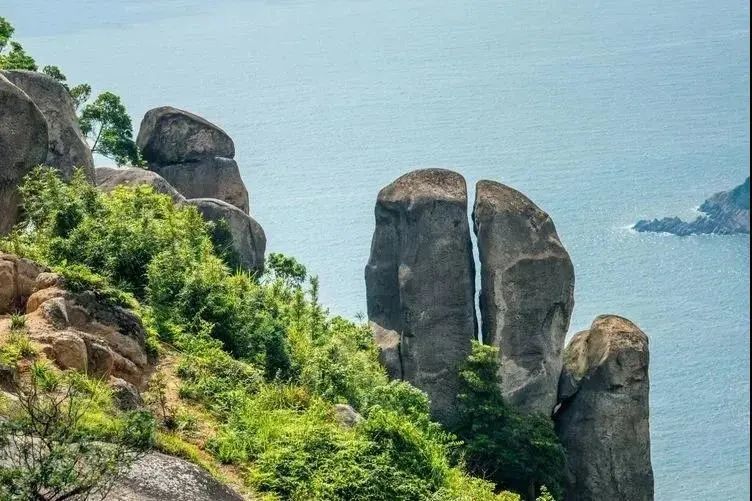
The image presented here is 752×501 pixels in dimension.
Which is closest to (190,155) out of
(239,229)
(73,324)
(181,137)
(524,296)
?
(181,137)

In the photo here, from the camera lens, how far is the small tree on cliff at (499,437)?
35.2m

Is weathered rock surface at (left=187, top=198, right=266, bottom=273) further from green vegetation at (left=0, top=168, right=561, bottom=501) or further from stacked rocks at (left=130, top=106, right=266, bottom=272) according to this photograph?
stacked rocks at (left=130, top=106, right=266, bottom=272)

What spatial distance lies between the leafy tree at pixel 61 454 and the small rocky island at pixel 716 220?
95.5 meters

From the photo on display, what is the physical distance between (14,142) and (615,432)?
18.5m

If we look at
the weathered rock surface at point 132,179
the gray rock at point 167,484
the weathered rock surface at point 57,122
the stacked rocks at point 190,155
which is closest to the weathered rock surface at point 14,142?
the weathered rock surface at point 57,122

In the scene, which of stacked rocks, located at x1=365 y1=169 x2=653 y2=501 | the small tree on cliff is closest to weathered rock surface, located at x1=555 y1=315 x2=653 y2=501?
stacked rocks, located at x1=365 y1=169 x2=653 y2=501

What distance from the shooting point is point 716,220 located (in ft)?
367

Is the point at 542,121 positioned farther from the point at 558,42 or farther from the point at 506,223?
the point at 506,223

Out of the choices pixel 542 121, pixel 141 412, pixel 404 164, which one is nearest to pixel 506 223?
pixel 141 412

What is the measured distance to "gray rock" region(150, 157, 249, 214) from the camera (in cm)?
4338

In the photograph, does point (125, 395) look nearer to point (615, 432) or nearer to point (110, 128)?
point (615, 432)

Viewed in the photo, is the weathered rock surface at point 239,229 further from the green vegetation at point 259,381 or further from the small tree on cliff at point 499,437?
the small tree on cliff at point 499,437

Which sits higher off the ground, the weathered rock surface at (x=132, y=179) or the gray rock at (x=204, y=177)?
the gray rock at (x=204, y=177)

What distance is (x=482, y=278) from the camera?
126 ft
